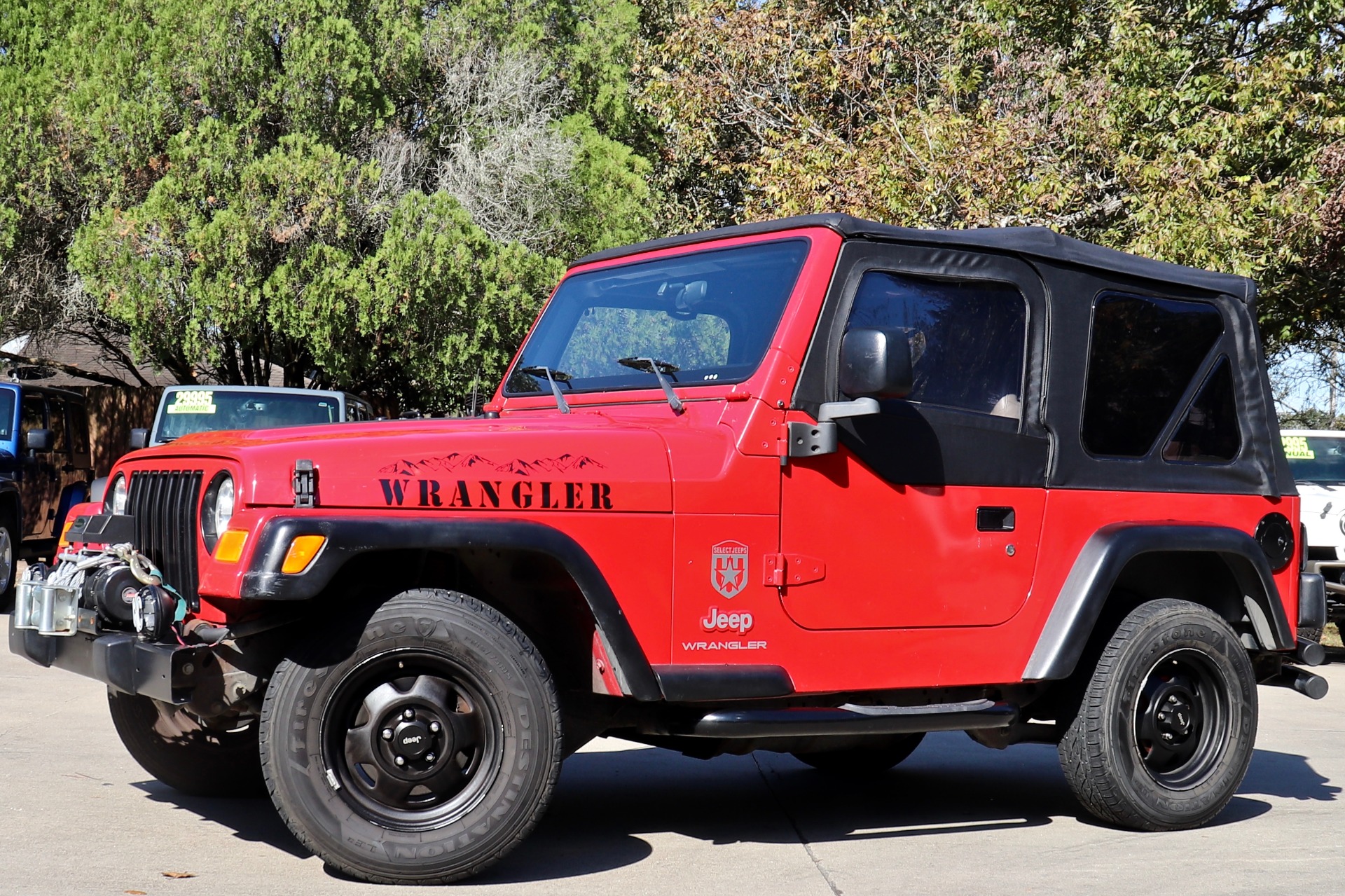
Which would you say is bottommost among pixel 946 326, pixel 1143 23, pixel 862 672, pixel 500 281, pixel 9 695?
pixel 9 695

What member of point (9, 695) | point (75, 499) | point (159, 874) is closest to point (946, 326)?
point (159, 874)

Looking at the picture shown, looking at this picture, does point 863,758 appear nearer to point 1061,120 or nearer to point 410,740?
point 410,740

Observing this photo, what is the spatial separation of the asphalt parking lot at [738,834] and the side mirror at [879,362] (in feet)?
5.23

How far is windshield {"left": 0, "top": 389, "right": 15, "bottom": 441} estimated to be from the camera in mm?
13352

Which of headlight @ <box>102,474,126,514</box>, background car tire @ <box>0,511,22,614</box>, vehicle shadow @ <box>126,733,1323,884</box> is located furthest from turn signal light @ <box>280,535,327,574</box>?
background car tire @ <box>0,511,22,614</box>

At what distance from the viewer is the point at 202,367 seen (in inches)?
878

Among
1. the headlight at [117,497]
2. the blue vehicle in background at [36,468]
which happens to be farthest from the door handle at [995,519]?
the blue vehicle in background at [36,468]

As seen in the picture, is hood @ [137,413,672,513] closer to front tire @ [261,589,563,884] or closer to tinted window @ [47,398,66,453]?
front tire @ [261,589,563,884]

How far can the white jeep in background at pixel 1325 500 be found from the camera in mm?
11750

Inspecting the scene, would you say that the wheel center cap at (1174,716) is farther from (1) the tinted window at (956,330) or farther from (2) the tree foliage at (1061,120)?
(2) the tree foliage at (1061,120)

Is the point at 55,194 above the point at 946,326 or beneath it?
above

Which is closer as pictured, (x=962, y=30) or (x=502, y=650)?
(x=502, y=650)

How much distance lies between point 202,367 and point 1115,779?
19054mm

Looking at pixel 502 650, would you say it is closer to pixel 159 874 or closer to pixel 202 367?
pixel 159 874
